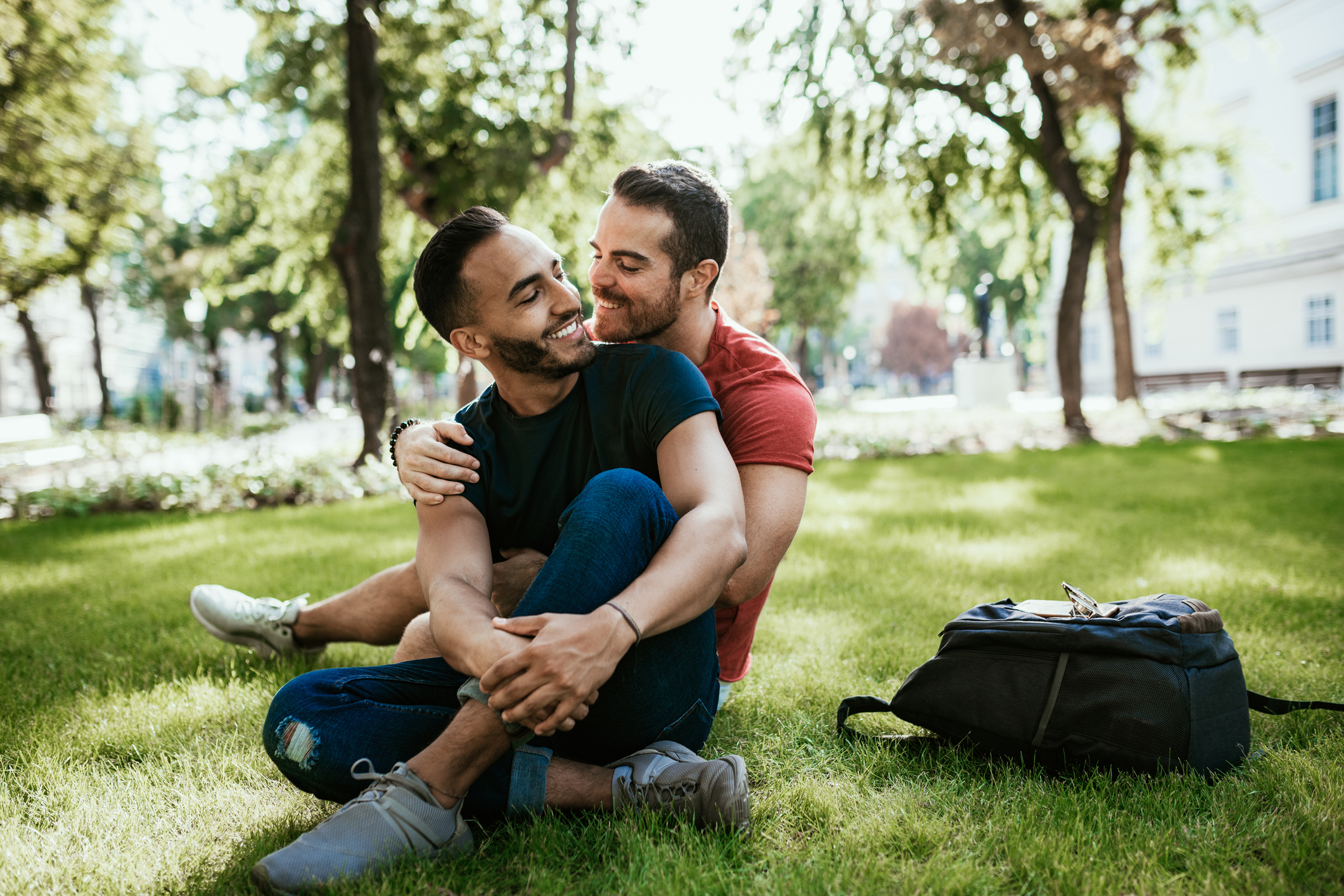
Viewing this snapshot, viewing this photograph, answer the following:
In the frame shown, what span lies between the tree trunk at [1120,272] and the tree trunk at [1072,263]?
0.96m

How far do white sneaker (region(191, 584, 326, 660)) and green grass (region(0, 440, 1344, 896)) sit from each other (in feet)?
0.40

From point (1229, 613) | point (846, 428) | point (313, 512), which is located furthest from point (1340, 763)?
point (846, 428)

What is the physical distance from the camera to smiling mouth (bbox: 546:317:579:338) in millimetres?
2355

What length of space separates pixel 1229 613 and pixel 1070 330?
10.9 meters

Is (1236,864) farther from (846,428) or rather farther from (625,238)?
(846,428)

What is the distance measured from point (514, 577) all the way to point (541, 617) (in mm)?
552

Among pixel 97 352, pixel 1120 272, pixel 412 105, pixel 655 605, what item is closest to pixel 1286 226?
pixel 1120 272

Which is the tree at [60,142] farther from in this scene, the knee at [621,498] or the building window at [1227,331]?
the building window at [1227,331]

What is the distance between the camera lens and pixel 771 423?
8.23 ft

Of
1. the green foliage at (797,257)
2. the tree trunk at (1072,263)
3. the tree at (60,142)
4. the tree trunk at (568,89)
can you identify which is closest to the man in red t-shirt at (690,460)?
the tree trunk at (568,89)

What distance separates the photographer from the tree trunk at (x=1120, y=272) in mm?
13875

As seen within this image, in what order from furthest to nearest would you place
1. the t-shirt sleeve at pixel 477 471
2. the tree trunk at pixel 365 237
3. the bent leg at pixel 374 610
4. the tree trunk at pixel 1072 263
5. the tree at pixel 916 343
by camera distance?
the tree at pixel 916 343 → the tree trunk at pixel 1072 263 → the tree trunk at pixel 365 237 → the bent leg at pixel 374 610 → the t-shirt sleeve at pixel 477 471

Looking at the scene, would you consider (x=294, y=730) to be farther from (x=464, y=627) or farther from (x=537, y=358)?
(x=537, y=358)

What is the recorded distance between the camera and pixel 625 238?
2.83 meters
